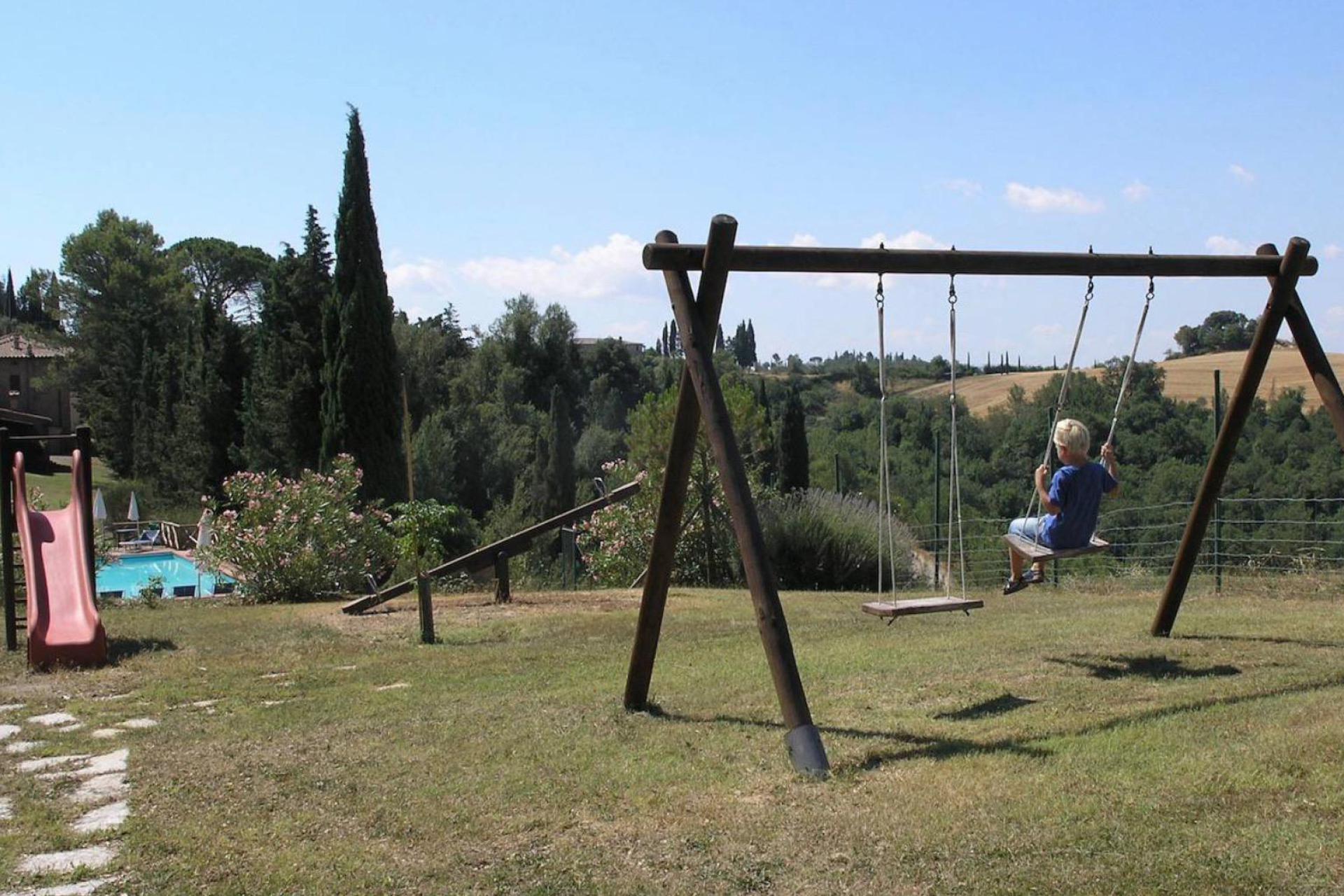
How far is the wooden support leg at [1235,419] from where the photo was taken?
307 inches

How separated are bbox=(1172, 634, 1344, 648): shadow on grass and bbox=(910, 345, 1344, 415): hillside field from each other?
1.79 meters

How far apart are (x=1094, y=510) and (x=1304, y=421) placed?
15.2 m

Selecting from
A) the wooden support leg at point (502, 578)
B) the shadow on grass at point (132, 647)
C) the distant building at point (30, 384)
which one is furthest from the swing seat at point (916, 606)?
the distant building at point (30, 384)

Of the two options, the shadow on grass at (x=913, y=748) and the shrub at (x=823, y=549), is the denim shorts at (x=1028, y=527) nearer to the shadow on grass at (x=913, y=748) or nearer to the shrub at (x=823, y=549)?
the shadow on grass at (x=913, y=748)

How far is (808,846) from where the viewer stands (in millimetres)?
4375

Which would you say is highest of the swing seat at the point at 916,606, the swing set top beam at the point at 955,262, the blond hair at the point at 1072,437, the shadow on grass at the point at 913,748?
the swing set top beam at the point at 955,262

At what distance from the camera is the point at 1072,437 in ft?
26.2

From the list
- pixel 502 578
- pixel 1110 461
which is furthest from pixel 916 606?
pixel 502 578

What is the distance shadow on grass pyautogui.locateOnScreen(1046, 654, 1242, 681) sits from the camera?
7379mm

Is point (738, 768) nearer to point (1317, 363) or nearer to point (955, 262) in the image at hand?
point (955, 262)

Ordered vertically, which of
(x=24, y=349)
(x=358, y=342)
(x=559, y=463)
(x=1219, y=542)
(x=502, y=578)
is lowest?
(x=502, y=578)

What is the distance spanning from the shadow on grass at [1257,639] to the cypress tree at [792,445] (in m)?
27.8

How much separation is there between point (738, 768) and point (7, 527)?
8.18 metres

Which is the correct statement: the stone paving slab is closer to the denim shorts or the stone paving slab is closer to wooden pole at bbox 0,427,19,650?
the denim shorts
